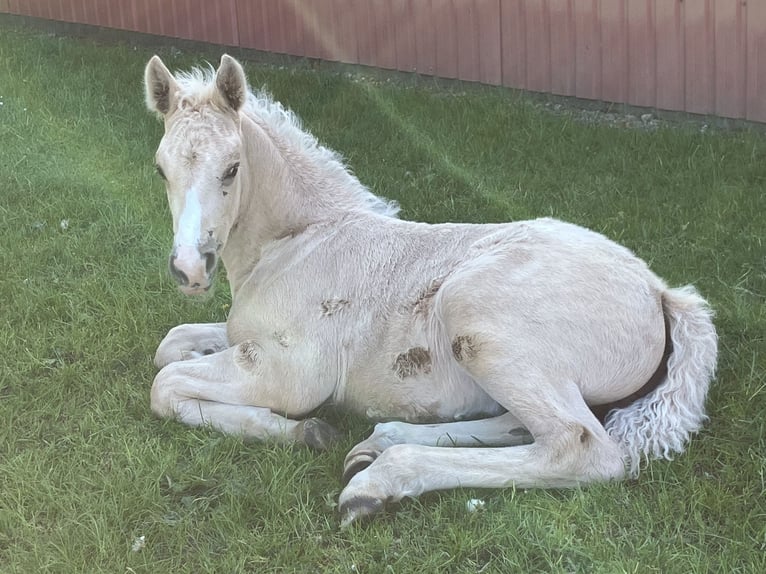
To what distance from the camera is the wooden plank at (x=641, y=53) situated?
331 inches

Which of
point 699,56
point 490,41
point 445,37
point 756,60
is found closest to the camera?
point 756,60

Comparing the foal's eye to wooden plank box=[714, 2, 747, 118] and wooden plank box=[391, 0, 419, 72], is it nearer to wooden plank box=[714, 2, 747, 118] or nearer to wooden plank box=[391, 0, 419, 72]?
wooden plank box=[714, 2, 747, 118]

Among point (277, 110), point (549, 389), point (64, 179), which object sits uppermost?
point (277, 110)

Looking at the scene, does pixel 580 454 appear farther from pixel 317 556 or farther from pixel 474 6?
pixel 474 6

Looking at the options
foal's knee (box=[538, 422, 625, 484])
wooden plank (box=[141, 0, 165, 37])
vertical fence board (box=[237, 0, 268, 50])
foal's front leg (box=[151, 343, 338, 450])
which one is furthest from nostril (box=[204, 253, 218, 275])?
wooden plank (box=[141, 0, 165, 37])

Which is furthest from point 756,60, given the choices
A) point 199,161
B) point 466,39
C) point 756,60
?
point 199,161

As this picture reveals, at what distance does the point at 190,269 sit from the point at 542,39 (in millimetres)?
6534

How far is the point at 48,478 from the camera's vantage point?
12.3 ft

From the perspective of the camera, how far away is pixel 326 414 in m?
4.22

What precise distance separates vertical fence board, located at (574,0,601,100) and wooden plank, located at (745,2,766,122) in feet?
4.71

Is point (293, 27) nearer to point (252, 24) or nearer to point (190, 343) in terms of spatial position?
point (252, 24)

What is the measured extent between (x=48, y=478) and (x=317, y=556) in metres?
1.30

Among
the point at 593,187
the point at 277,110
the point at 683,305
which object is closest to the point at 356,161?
the point at 593,187

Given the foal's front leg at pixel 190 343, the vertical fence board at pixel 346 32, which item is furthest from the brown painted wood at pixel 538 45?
the foal's front leg at pixel 190 343
